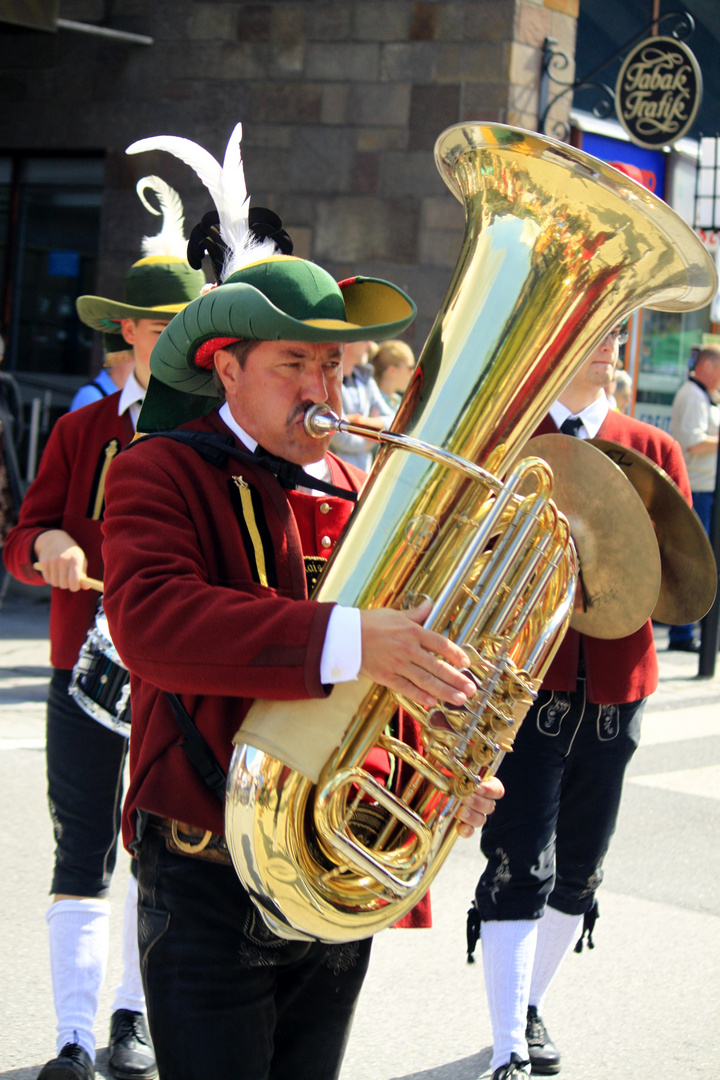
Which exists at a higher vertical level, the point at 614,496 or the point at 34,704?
the point at 614,496

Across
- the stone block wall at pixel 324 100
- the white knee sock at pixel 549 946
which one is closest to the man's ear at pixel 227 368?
the white knee sock at pixel 549 946

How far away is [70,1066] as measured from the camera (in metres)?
2.83

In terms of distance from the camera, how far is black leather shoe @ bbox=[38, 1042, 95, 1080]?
2.82m

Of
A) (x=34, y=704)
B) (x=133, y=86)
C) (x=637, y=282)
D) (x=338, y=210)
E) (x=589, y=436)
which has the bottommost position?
(x=34, y=704)

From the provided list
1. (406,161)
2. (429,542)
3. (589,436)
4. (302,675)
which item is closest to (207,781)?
(302,675)

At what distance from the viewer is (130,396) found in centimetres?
314

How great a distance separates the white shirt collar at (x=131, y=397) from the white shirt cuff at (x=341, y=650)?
5.02ft

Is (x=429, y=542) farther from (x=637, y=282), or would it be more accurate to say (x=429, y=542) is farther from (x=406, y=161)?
(x=406, y=161)

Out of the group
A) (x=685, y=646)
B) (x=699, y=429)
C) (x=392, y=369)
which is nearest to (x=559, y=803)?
(x=392, y=369)

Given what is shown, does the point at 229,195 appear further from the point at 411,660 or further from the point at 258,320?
the point at 411,660

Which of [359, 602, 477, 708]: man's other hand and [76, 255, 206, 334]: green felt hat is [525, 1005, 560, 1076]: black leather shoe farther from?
[76, 255, 206, 334]: green felt hat

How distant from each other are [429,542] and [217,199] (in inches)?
30.7

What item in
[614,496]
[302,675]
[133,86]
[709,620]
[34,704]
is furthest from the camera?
[133,86]

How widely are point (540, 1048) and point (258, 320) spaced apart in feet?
7.29
